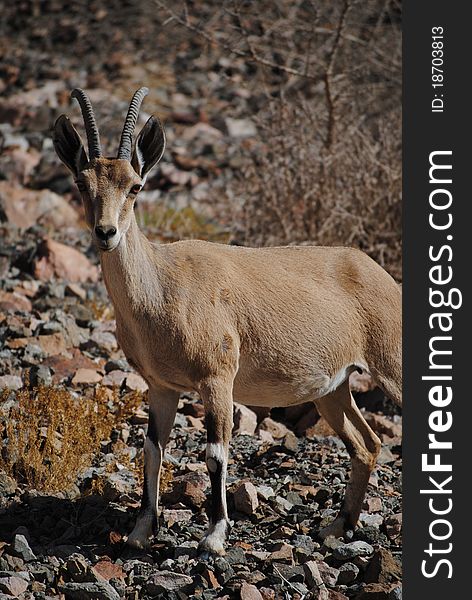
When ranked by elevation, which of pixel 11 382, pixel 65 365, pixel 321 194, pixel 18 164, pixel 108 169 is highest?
pixel 18 164

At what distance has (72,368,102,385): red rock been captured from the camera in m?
9.04

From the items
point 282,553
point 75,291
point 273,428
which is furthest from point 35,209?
point 282,553

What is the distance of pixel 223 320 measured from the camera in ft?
21.4

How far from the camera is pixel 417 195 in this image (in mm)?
6902

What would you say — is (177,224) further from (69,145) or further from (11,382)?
(69,145)

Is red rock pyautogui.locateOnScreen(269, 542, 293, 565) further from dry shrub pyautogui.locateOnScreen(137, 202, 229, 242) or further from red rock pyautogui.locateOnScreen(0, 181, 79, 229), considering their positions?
red rock pyautogui.locateOnScreen(0, 181, 79, 229)

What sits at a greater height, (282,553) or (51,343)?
(51,343)

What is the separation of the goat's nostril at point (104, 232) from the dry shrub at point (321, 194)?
6370 millimetres

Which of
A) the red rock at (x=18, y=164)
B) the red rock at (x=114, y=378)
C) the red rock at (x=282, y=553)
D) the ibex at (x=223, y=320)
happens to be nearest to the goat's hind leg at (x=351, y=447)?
the ibex at (x=223, y=320)

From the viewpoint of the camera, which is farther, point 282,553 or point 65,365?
point 65,365

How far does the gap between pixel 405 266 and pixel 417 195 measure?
1.74ft

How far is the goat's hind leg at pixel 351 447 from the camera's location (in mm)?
7008

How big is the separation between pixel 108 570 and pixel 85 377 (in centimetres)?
313

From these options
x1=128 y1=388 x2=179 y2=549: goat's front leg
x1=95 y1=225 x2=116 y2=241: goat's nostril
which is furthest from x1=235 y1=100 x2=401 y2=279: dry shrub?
x1=95 y1=225 x2=116 y2=241: goat's nostril
